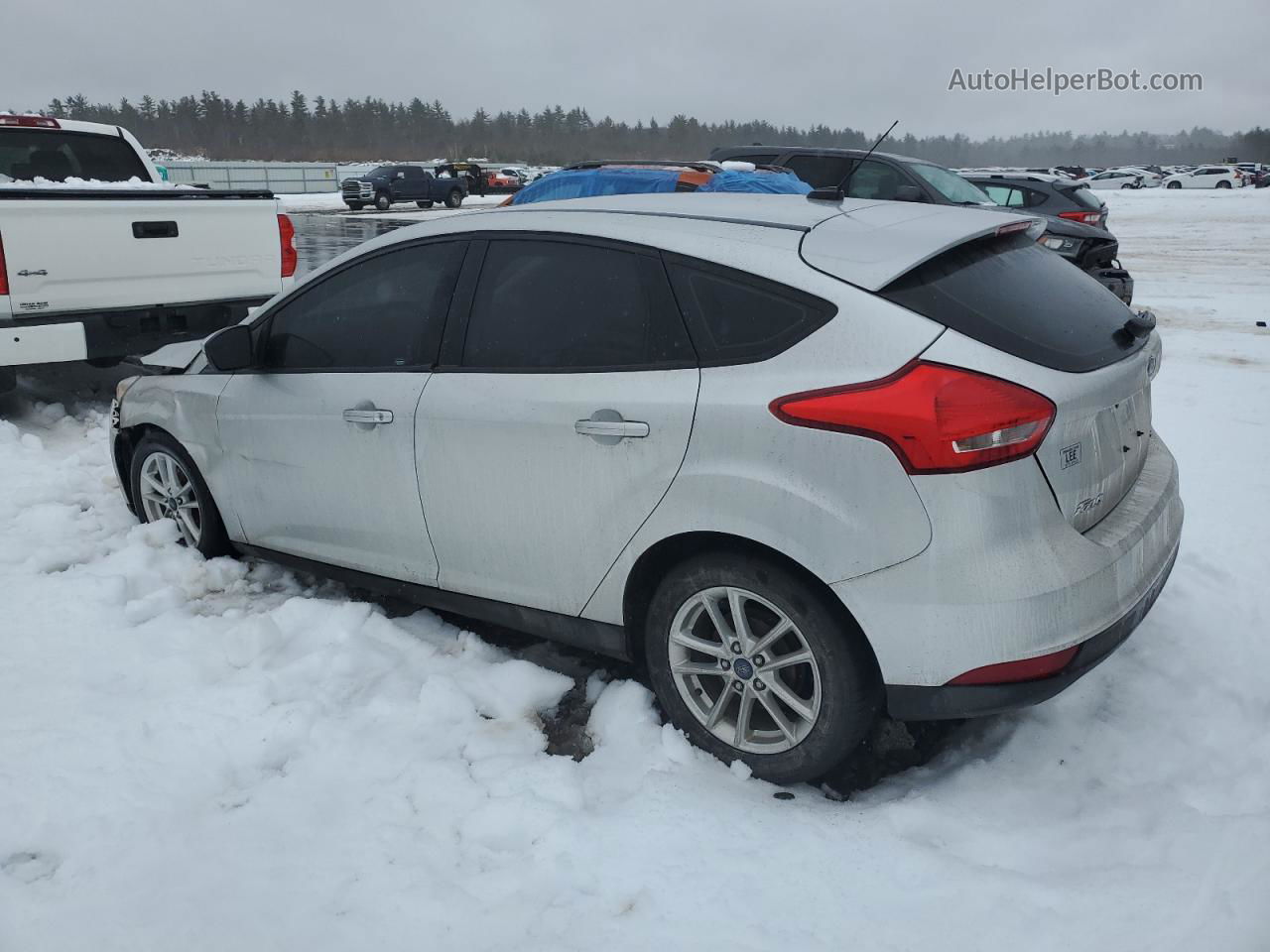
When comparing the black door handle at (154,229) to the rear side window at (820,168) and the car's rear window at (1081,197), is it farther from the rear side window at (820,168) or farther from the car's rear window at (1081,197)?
the car's rear window at (1081,197)

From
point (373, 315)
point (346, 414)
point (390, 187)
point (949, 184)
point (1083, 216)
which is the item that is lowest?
point (346, 414)

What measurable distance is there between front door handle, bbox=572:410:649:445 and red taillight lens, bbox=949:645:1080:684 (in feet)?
3.61

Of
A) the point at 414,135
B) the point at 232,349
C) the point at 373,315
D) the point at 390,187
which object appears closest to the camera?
the point at 373,315

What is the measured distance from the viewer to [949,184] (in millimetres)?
10000

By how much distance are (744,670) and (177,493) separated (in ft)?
9.97

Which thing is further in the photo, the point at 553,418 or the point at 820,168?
the point at 820,168

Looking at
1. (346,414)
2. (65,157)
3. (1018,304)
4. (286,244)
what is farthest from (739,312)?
(65,157)

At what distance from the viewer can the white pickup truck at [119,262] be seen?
227 inches

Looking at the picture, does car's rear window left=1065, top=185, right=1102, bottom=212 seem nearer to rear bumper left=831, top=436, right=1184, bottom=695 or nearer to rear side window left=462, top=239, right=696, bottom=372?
rear side window left=462, top=239, right=696, bottom=372

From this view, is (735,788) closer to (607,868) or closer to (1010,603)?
(607,868)

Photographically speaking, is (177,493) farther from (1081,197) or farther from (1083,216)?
(1081,197)

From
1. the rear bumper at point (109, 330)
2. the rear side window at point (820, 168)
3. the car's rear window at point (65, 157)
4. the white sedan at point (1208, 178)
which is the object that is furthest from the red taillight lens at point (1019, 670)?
the white sedan at point (1208, 178)

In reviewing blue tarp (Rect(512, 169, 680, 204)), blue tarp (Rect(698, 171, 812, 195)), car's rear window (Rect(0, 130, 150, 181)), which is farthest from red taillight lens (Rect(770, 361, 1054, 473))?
car's rear window (Rect(0, 130, 150, 181))

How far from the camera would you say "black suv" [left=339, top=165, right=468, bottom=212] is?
1428 inches
